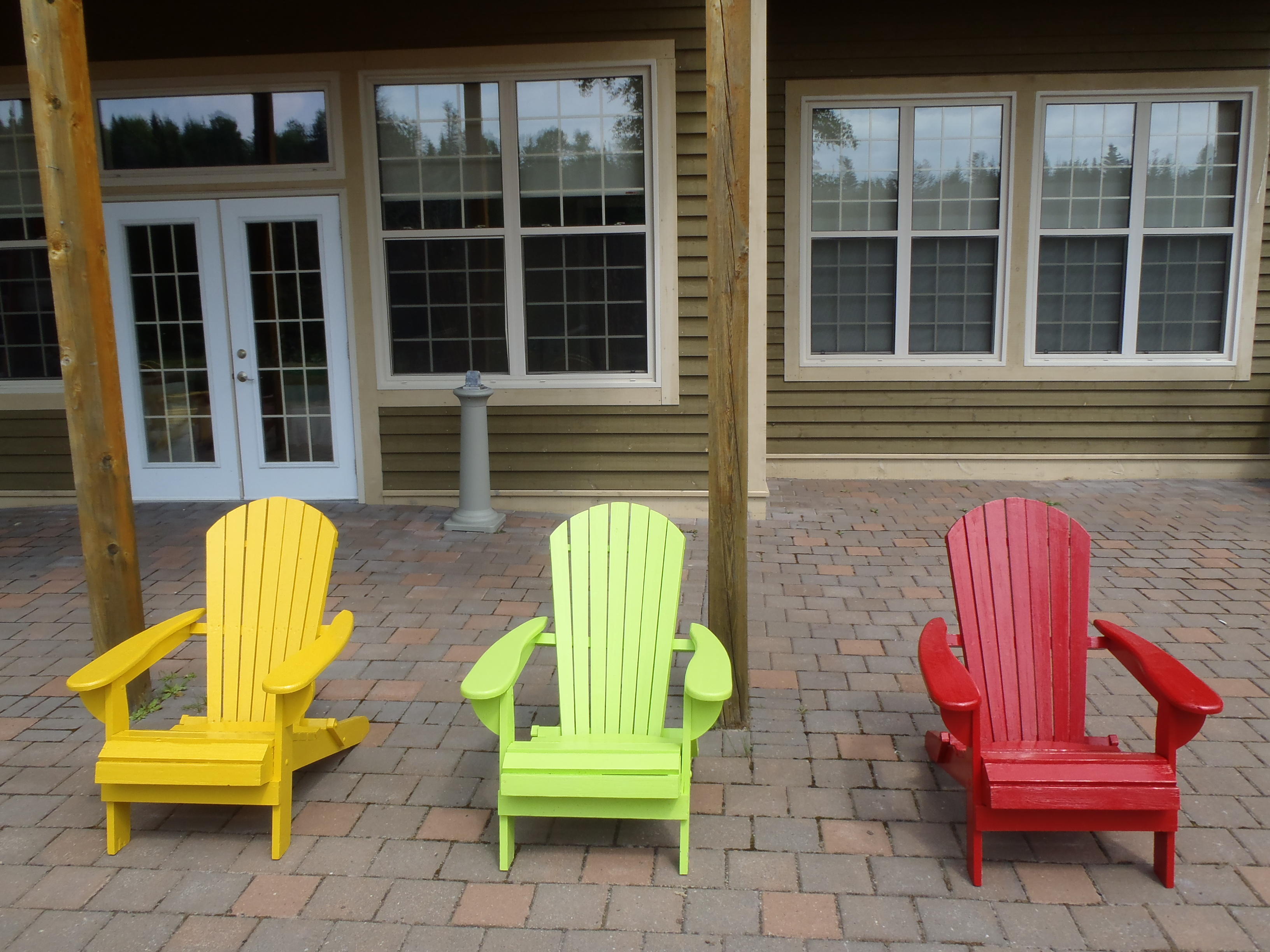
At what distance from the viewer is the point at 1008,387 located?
710cm

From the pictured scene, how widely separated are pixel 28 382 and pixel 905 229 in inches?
246

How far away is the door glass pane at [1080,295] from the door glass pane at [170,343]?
233 inches

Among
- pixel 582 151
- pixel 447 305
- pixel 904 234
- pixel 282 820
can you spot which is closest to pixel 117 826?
pixel 282 820

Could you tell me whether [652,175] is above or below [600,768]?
above

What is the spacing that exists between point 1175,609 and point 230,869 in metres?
4.01

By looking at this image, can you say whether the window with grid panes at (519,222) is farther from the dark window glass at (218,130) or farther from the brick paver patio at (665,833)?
the brick paver patio at (665,833)

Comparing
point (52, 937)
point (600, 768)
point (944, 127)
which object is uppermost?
point (944, 127)

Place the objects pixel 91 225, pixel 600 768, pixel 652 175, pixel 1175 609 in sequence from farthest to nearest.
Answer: pixel 652 175 → pixel 1175 609 → pixel 91 225 → pixel 600 768

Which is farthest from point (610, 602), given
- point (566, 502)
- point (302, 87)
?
point (302, 87)

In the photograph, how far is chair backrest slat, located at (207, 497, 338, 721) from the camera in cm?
291

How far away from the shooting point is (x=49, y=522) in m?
6.19

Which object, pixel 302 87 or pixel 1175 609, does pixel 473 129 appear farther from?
pixel 1175 609

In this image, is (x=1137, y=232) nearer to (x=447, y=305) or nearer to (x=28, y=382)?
(x=447, y=305)

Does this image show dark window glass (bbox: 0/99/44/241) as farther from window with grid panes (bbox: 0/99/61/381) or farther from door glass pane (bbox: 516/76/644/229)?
door glass pane (bbox: 516/76/644/229)
